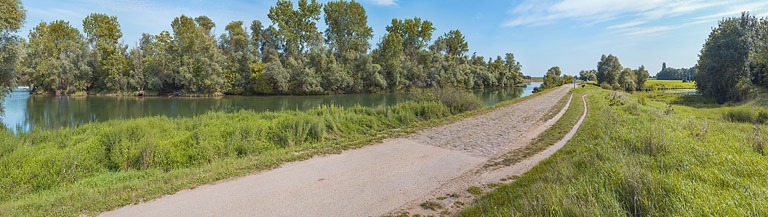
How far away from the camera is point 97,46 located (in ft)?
188

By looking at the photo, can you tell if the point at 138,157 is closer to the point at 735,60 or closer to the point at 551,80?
the point at 735,60

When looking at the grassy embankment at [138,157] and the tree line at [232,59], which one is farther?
the tree line at [232,59]

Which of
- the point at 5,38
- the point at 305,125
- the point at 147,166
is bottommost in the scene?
the point at 147,166

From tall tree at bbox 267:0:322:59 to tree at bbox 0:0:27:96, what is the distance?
39885 mm

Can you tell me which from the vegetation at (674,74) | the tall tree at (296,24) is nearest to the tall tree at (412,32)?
the tall tree at (296,24)

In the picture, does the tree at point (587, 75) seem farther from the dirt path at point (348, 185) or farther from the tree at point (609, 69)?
the dirt path at point (348, 185)

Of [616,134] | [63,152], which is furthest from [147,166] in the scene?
[616,134]

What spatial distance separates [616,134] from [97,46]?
77779 millimetres

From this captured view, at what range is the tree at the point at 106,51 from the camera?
174 feet

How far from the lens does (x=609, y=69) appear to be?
7775 centimetres

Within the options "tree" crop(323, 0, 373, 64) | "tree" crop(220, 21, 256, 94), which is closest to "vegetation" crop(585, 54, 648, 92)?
"tree" crop(323, 0, 373, 64)

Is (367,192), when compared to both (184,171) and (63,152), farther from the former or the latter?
(63,152)

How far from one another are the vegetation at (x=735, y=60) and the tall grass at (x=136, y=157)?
4286 cm

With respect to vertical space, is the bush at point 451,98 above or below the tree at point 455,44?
below
